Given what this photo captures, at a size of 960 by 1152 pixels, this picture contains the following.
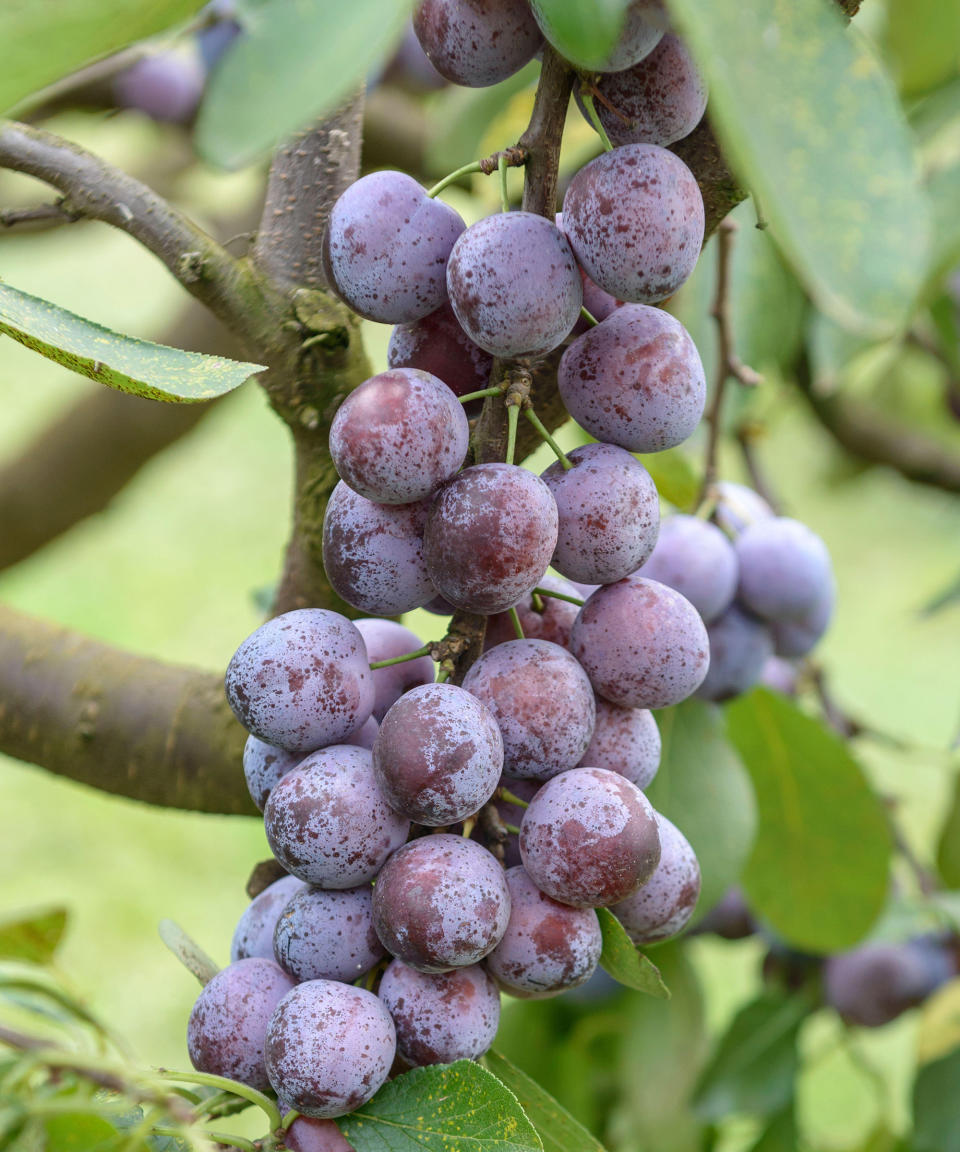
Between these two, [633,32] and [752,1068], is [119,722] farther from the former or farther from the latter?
[752,1068]

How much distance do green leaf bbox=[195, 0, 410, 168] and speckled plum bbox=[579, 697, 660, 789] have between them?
0.85 ft

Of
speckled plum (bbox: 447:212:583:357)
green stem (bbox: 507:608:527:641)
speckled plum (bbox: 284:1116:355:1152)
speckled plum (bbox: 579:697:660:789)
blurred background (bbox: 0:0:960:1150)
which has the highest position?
speckled plum (bbox: 447:212:583:357)

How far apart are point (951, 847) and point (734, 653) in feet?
1.43

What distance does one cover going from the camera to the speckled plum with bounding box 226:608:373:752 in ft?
1.24

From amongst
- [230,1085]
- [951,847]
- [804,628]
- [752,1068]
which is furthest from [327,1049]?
[951,847]

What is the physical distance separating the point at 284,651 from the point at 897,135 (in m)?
0.24

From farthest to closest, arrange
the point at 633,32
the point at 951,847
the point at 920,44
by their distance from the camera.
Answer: the point at 951,847, the point at 920,44, the point at 633,32

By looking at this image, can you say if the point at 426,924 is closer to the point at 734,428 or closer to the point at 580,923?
the point at 580,923

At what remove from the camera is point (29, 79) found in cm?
22

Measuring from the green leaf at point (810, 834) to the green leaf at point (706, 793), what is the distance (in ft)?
0.42

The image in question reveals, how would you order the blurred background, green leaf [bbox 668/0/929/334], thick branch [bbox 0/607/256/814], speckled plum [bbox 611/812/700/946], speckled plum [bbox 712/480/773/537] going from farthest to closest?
the blurred background < speckled plum [bbox 712/480/773/537] < thick branch [bbox 0/607/256/814] < speckled plum [bbox 611/812/700/946] < green leaf [bbox 668/0/929/334]

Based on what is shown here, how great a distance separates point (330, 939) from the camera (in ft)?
1.24

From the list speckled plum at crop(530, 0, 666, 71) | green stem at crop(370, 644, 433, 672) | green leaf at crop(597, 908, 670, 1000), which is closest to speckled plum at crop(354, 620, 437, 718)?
green stem at crop(370, 644, 433, 672)

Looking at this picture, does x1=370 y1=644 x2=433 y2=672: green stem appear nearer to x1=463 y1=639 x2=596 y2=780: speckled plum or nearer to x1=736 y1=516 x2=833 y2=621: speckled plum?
x1=463 y1=639 x2=596 y2=780: speckled plum
